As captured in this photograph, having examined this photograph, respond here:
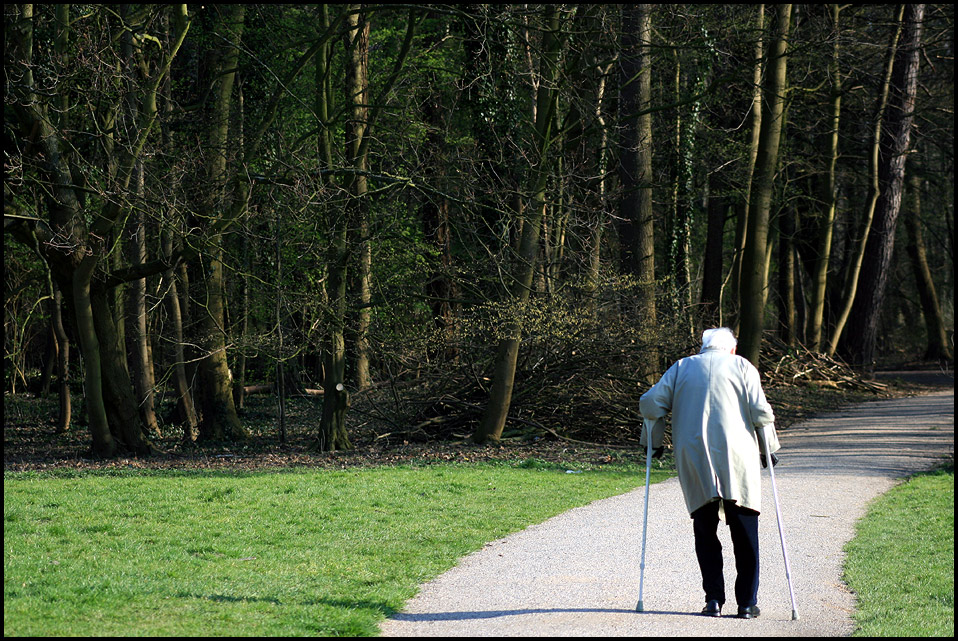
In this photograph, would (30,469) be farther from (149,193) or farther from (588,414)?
(588,414)

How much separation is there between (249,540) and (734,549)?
455 centimetres

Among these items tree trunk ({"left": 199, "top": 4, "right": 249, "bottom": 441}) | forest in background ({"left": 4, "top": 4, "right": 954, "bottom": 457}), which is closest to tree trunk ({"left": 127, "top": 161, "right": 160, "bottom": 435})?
forest in background ({"left": 4, "top": 4, "right": 954, "bottom": 457})

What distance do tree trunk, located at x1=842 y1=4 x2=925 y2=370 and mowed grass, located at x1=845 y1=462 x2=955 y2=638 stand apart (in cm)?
1756

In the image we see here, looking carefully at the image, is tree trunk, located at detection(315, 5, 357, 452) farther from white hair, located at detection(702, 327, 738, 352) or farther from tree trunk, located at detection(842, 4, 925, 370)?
tree trunk, located at detection(842, 4, 925, 370)

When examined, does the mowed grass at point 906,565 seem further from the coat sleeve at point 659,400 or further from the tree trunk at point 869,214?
the tree trunk at point 869,214

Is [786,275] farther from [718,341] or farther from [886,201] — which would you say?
[718,341]

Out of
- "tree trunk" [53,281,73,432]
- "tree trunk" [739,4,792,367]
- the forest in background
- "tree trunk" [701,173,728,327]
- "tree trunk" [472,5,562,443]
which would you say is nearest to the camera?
the forest in background

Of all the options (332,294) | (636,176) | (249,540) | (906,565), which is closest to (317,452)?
(332,294)

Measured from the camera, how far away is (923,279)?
34594 millimetres

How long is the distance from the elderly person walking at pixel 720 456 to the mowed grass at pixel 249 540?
2.08 m

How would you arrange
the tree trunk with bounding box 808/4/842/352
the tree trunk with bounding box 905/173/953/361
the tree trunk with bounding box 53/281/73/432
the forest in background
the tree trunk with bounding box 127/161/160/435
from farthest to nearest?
the tree trunk with bounding box 905/173/953/361 < the tree trunk with bounding box 808/4/842/352 < the tree trunk with bounding box 53/281/73/432 < the tree trunk with bounding box 127/161/160/435 < the forest in background

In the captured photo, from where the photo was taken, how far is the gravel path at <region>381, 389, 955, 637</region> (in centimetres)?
573

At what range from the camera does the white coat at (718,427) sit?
5.82 metres

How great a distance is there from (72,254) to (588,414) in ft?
30.0
